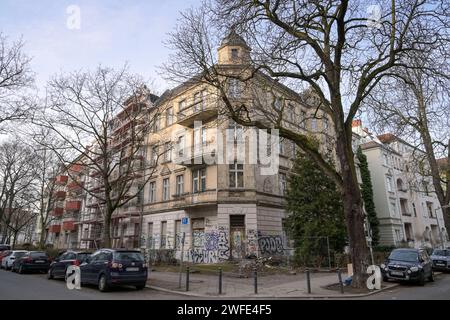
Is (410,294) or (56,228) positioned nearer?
(410,294)

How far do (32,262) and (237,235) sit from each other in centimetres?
1399

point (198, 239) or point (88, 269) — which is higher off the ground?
point (198, 239)

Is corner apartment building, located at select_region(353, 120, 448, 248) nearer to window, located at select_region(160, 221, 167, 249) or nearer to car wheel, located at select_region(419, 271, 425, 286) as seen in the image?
window, located at select_region(160, 221, 167, 249)

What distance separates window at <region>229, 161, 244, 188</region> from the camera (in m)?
26.7

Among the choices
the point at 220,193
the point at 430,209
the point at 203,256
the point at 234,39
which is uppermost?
the point at 234,39

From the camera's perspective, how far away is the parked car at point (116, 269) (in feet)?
43.2

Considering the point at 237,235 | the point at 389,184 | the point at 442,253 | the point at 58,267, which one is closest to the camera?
the point at 58,267

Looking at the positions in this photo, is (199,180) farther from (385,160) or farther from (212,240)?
(385,160)

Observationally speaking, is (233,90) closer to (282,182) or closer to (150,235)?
Answer: (282,182)

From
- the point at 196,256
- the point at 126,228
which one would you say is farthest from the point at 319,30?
the point at 126,228

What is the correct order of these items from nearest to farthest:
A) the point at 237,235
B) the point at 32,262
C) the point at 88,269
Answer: the point at 88,269, the point at 32,262, the point at 237,235

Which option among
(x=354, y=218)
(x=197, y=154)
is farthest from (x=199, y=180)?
(x=354, y=218)

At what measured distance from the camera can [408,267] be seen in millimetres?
15570

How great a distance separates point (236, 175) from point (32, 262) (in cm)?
1533
